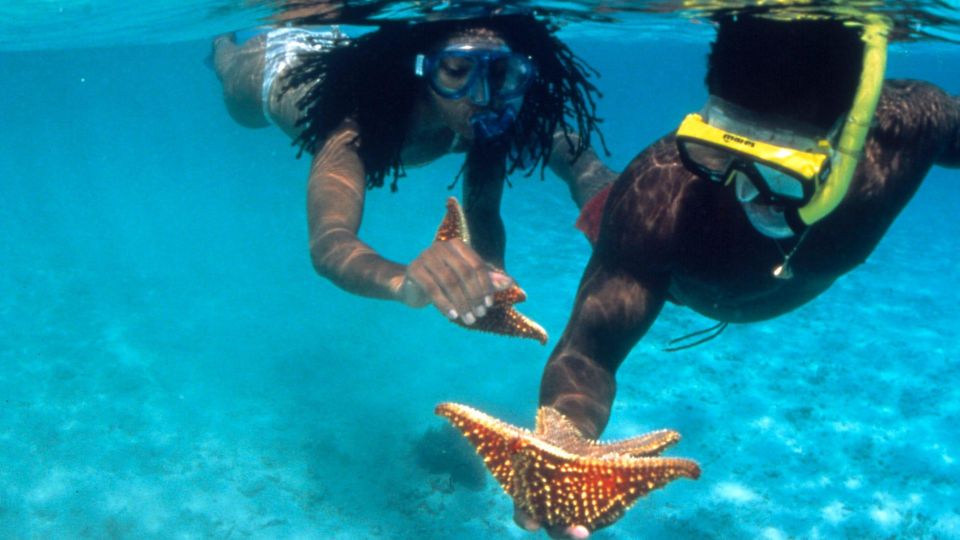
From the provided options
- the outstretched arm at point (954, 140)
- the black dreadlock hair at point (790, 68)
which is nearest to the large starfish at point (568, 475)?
the black dreadlock hair at point (790, 68)

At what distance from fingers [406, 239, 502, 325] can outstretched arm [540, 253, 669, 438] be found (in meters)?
0.66

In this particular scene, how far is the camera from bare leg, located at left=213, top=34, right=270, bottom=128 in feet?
28.6

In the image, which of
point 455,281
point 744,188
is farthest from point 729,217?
point 455,281

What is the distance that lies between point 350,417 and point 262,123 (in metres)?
4.99

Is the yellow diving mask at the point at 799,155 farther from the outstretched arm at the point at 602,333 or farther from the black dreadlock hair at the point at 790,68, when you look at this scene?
the outstretched arm at the point at 602,333

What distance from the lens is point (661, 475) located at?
8.34ft

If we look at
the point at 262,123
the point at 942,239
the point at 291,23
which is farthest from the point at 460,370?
the point at 942,239

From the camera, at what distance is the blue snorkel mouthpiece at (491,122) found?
5.34 m

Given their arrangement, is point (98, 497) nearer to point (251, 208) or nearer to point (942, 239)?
point (251, 208)

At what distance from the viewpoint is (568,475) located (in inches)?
98.4

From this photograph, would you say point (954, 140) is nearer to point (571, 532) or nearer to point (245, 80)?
point (571, 532)

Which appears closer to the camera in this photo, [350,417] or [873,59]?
[873,59]

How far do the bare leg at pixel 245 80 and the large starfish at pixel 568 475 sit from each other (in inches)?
283

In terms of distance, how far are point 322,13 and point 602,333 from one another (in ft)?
25.5
